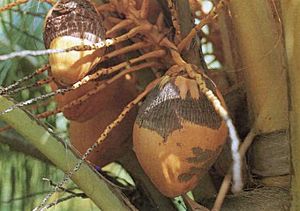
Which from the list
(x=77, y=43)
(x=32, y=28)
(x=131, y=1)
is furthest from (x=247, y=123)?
(x=32, y=28)

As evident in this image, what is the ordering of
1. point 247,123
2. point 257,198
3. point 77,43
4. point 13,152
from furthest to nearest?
1. point 13,152
2. point 247,123
3. point 257,198
4. point 77,43

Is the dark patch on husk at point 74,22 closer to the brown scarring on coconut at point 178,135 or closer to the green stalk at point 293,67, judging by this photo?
the brown scarring on coconut at point 178,135

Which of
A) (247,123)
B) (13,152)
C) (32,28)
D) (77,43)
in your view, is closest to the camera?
(77,43)

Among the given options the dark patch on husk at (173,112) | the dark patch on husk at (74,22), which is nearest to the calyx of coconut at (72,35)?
the dark patch on husk at (74,22)

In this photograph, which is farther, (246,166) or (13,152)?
(13,152)

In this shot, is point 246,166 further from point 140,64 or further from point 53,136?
point 53,136

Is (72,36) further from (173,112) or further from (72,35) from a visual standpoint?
(173,112)

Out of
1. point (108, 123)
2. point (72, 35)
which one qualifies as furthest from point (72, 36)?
point (108, 123)
